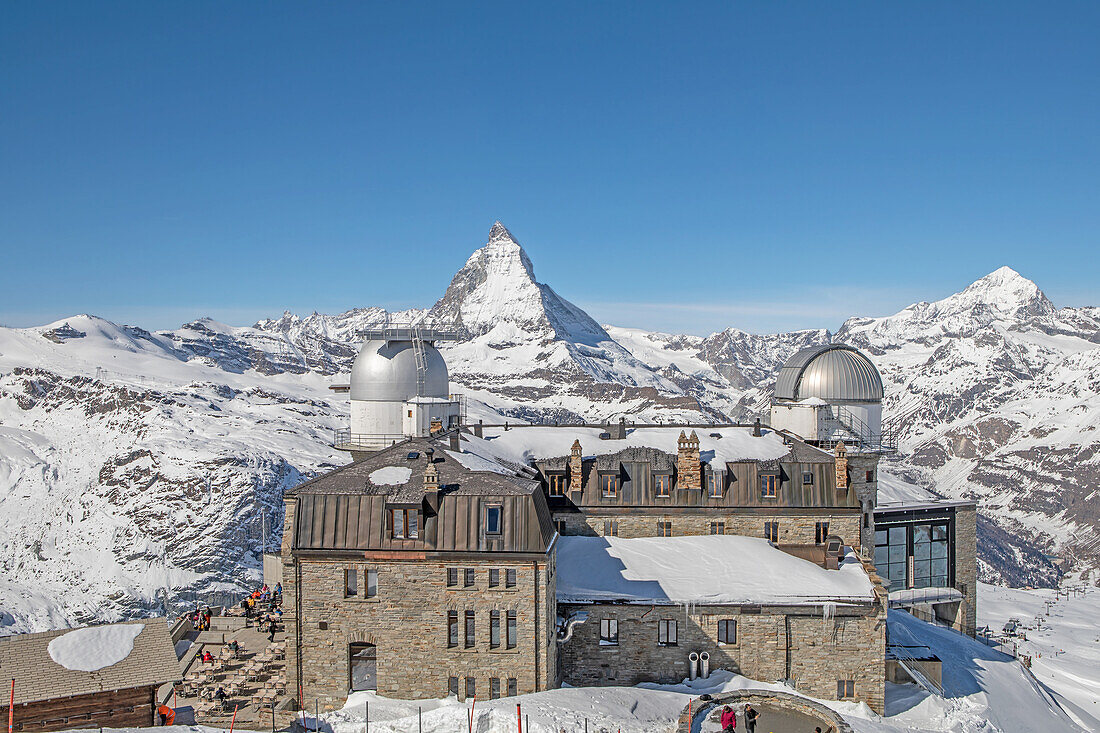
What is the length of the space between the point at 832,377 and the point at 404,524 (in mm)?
31880

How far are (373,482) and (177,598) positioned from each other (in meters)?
165

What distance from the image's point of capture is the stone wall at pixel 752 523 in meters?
41.6

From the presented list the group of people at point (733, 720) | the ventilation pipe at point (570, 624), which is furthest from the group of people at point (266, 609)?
the group of people at point (733, 720)

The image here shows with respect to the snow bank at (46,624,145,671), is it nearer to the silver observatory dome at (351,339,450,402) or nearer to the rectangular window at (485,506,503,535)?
the rectangular window at (485,506,503,535)

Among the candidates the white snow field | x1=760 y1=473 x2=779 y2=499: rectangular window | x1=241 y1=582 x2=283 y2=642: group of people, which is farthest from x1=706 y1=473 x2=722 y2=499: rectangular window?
the white snow field

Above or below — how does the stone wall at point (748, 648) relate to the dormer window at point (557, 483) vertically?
below

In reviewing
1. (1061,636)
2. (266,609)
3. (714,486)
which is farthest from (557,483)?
(1061,636)

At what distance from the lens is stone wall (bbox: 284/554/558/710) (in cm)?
3100

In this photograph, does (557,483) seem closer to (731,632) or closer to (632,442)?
A: (632,442)

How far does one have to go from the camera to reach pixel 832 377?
5138 cm

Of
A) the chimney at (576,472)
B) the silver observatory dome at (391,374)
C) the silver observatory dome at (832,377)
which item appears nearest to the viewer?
the chimney at (576,472)

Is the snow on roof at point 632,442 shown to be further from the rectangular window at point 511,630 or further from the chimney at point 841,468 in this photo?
the rectangular window at point 511,630

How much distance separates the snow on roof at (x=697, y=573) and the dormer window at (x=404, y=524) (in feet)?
23.6

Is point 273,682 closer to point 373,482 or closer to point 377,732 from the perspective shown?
point 377,732
